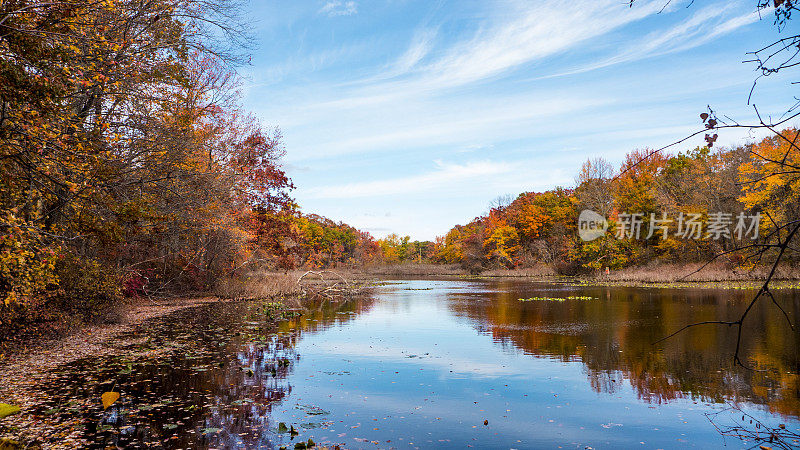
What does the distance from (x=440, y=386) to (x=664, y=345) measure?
710cm

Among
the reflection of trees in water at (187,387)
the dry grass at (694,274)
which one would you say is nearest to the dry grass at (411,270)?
the dry grass at (694,274)

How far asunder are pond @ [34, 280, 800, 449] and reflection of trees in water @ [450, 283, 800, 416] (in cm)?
6

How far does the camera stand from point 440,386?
9492 millimetres

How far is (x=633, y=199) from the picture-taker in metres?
53.3

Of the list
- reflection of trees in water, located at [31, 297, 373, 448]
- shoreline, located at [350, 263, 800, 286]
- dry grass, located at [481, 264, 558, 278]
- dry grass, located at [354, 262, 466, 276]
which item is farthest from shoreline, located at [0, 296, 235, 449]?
dry grass, located at [354, 262, 466, 276]

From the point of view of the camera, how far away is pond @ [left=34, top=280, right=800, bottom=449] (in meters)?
6.71

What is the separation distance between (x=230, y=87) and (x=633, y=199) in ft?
143

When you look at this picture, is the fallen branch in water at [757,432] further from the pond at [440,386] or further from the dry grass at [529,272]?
the dry grass at [529,272]

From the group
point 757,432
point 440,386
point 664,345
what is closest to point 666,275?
point 664,345

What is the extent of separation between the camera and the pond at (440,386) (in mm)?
6715

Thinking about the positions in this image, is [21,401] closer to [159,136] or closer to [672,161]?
[159,136]

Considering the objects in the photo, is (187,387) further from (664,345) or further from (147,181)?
(664,345)

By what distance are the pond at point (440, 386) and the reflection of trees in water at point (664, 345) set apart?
0.06 meters

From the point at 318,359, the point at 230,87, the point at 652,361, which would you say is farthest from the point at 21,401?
the point at 230,87
